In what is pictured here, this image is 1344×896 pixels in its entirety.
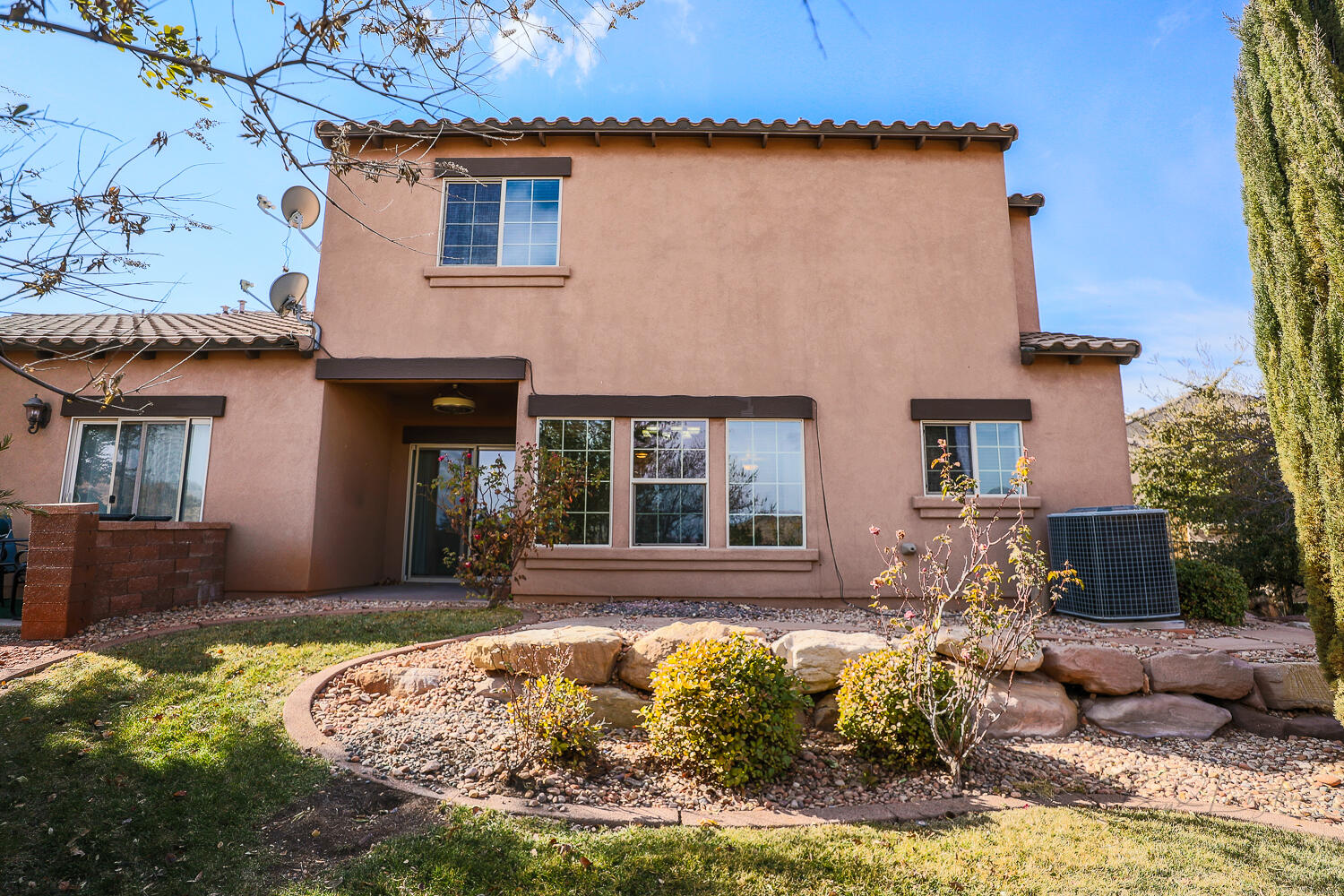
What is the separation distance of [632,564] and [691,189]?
17.0 feet

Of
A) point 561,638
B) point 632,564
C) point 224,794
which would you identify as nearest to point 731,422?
point 632,564

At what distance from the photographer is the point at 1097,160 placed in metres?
7.91

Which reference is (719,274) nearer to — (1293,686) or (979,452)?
(979,452)

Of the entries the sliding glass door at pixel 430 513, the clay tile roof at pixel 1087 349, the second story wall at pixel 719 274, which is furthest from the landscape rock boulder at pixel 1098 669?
Result: the sliding glass door at pixel 430 513

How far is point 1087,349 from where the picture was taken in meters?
8.80

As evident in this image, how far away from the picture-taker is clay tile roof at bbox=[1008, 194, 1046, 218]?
33.7ft

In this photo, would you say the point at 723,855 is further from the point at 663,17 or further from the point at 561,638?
the point at 663,17

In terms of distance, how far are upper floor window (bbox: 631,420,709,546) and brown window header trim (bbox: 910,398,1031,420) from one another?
282cm

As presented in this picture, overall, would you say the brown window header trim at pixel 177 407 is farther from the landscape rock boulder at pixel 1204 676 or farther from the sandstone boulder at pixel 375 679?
the landscape rock boulder at pixel 1204 676

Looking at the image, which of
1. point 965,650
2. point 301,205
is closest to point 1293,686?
point 965,650

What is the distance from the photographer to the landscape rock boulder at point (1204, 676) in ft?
17.0

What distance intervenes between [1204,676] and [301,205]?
37.3 ft

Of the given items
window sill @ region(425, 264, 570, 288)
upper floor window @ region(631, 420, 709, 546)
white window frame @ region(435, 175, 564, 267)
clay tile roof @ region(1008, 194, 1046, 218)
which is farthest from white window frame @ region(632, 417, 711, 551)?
clay tile roof @ region(1008, 194, 1046, 218)

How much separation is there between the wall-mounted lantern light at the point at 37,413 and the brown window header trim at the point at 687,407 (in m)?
6.55
